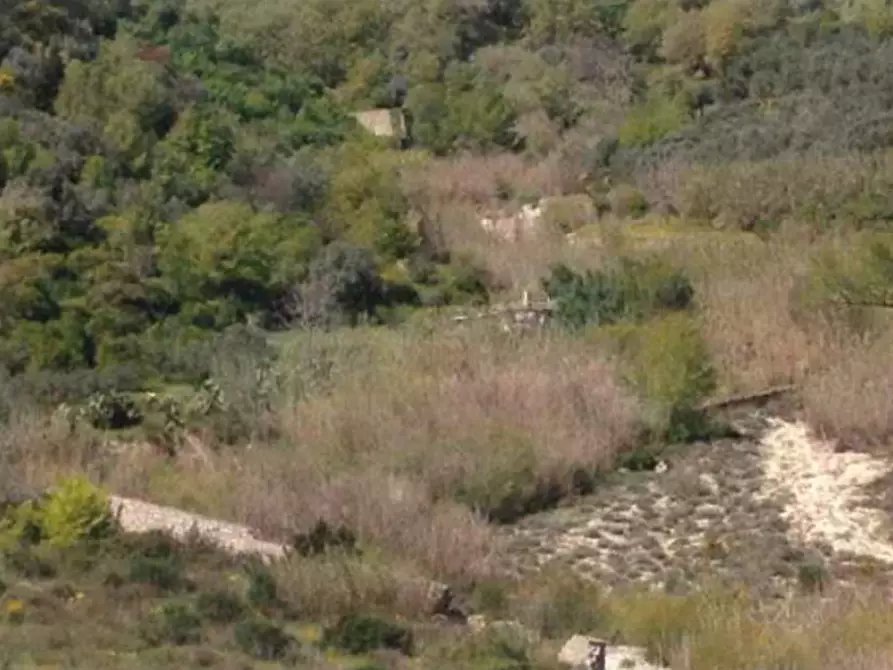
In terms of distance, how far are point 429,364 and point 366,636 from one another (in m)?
9.79

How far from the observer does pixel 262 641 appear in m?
12.9

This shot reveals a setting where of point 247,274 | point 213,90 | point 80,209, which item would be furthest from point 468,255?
point 213,90

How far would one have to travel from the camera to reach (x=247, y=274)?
28766mm

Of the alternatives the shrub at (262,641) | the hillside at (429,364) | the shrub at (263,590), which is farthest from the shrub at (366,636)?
the shrub at (263,590)

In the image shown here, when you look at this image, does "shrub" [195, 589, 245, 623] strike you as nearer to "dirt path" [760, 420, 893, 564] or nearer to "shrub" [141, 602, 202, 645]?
"shrub" [141, 602, 202, 645]

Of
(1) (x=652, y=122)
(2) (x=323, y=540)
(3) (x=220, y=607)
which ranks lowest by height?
(1) (x=652, y=122)

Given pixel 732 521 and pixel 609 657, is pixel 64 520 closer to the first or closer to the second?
pixel 609 657

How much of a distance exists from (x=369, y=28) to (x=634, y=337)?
32106 mm

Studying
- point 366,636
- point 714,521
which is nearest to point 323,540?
point 366,636

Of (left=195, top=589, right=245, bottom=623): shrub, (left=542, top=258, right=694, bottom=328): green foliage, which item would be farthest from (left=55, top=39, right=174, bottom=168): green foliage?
(left=195, top=589, right=245, bottom=623): shrub

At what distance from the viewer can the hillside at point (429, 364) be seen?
15.0 metres

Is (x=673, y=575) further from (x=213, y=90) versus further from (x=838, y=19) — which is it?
(x=838, y=19)

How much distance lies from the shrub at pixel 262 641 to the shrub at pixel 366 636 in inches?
18.5

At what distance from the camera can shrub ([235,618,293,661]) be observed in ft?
42.0
